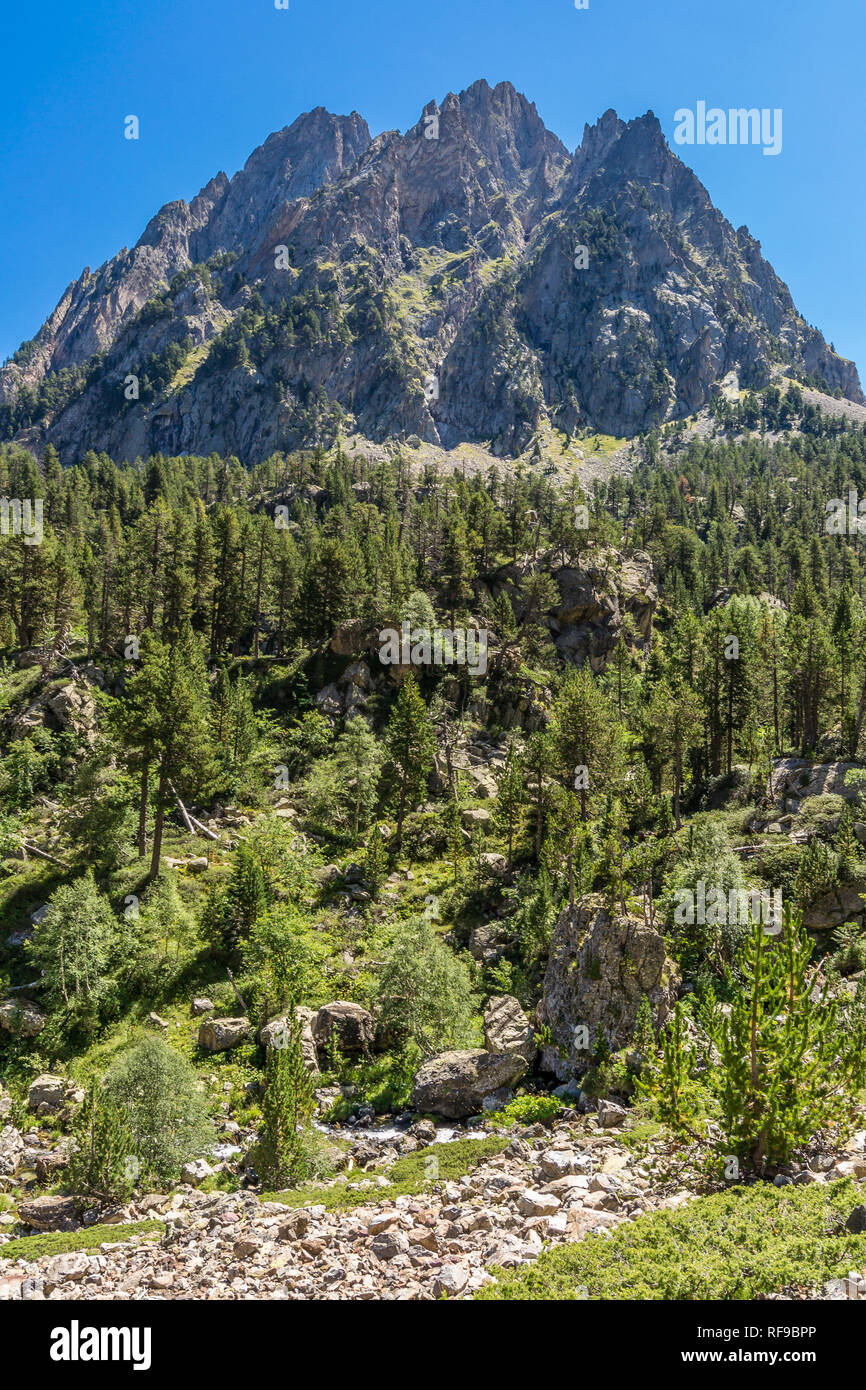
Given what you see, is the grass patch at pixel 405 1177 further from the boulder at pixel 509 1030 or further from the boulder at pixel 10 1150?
the boulder at pixel 10 1150

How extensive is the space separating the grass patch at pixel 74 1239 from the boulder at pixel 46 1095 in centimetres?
901

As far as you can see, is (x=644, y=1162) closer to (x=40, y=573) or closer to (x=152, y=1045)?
(x=152, y=1045)

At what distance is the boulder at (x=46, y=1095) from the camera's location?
78.9 feet

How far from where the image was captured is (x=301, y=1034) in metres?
26.7

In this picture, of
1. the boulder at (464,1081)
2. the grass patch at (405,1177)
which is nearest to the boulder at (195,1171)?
the grass patch at (405,1177)

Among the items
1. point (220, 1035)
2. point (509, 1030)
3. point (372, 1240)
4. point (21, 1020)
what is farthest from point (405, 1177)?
point (21, 1020)

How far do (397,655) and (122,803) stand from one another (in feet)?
108

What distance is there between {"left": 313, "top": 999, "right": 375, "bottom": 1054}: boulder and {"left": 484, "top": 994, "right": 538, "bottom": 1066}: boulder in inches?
201

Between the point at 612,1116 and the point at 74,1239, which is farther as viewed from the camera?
the point at 612,1116

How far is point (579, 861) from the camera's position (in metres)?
39.1

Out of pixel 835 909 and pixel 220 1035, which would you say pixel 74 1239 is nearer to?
pixel 220 1035

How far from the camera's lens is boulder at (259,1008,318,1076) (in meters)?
26.0

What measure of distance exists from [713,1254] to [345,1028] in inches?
830
